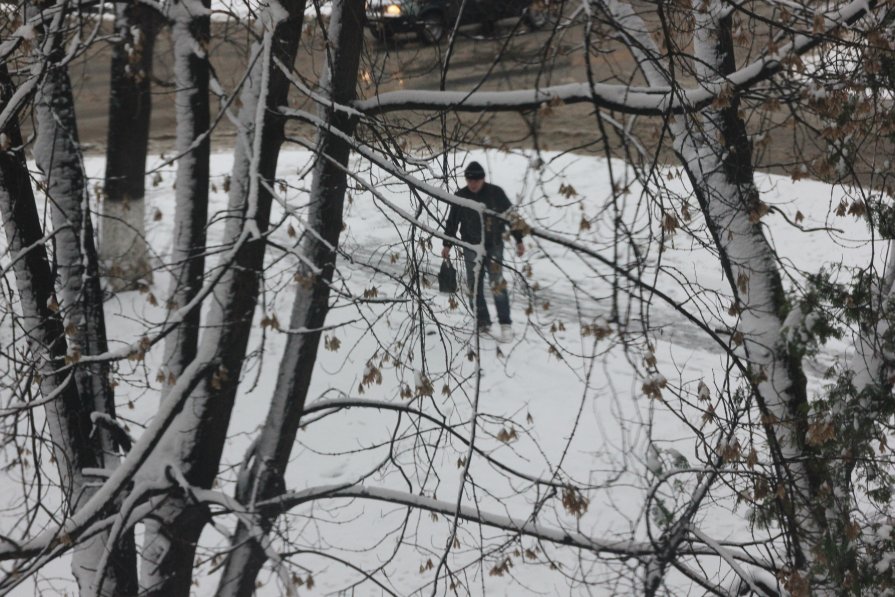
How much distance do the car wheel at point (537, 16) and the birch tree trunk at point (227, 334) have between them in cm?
126

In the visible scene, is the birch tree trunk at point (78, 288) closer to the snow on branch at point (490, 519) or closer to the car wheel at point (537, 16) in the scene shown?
the snow on branch at point (490, 519)

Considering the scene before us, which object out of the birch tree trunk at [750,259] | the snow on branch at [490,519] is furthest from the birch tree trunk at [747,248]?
the snow on branch at [490,519]

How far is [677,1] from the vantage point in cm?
432

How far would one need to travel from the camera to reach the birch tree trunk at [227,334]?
15.2 feet

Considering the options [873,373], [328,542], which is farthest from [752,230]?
[328,542]

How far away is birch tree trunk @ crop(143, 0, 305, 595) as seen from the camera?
182 inches

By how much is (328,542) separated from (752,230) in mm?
3981

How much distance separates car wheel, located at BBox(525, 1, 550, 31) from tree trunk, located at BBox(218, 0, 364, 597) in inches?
43.3

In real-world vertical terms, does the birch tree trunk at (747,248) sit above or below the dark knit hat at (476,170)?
below

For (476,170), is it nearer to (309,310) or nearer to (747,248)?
(747,248)

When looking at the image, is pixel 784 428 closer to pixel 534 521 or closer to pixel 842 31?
pixel 534 521

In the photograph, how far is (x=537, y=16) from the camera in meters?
3.89

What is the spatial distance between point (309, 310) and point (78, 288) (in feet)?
4.41

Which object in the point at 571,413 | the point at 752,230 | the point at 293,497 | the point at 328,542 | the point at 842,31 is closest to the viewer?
the point at 842,31
